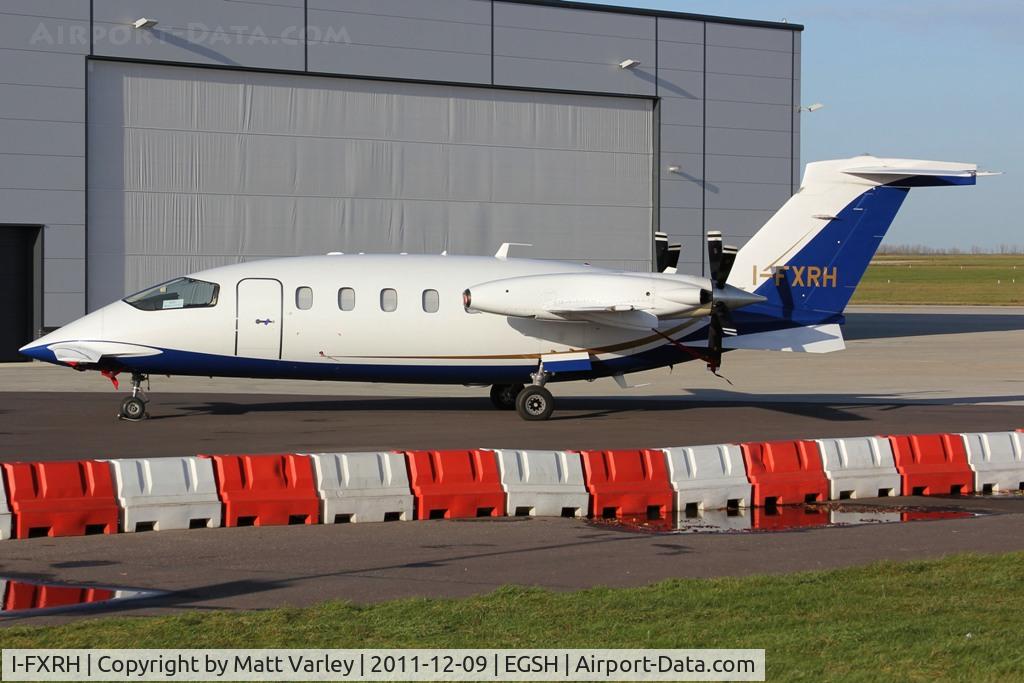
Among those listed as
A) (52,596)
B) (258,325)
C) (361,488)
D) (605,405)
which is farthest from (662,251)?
(52,596)

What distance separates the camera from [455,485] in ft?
50.9

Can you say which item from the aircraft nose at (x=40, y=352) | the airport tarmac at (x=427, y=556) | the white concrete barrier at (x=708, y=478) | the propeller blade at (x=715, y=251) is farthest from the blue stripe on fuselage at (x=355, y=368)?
the airport tarmac at (x=427, y=556)

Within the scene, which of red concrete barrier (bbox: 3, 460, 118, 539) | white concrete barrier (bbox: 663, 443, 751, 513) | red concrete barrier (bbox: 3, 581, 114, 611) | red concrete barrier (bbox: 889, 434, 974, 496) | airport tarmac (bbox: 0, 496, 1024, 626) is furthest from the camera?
red concrete barrier (bbox: 889, 434, 974, 496)

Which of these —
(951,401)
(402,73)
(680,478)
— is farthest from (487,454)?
(402,73)

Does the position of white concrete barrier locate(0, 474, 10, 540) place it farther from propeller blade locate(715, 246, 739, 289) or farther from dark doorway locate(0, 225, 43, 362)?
dark doorway locate(0, 225, 43, 362)

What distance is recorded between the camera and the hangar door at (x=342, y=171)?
129 feet

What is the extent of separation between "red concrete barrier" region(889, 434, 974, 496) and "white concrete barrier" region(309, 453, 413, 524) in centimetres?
677

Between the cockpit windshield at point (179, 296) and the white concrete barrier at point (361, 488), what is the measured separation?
1045 cm

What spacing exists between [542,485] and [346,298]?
1028 cm

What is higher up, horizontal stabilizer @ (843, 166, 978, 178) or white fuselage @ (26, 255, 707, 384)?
horizontal stabilizer @ (843, 166, 978, 178)

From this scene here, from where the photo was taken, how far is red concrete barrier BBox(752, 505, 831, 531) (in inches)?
604

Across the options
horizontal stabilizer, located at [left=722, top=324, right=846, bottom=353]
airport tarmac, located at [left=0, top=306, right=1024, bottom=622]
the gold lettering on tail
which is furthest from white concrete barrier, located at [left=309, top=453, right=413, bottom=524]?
the gold lettering on tail

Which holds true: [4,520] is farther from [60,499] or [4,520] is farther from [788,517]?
[788,517]

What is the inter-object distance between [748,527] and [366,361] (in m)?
11.4
